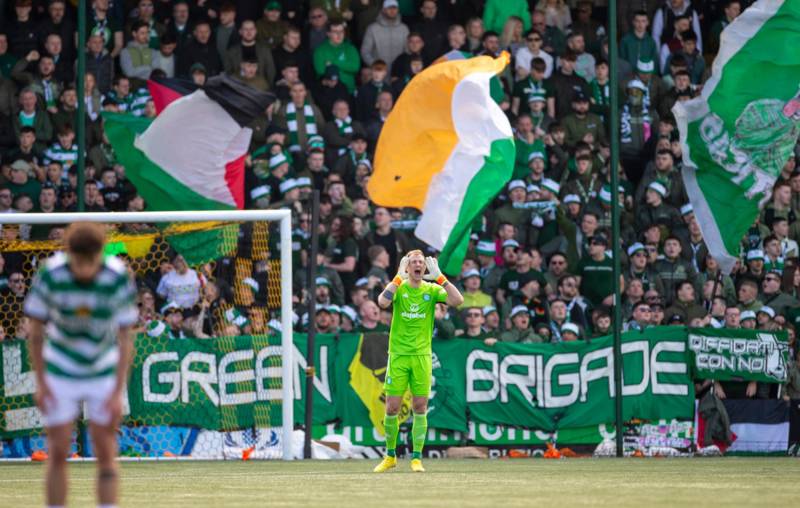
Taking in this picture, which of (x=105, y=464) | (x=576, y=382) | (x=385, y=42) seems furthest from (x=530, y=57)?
(x=105, y=464)

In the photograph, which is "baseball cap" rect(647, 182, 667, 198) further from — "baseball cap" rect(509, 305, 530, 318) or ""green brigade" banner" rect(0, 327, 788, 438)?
"baseball cap" rect(509, 305, 530, 318)

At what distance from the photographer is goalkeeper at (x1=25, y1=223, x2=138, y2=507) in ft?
25.1

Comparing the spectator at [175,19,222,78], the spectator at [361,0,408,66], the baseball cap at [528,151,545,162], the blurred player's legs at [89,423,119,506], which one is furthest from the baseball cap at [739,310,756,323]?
the blurred player's legs at [89,423,119,506]

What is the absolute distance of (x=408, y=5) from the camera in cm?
2330

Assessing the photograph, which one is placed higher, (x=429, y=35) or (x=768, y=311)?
(x=429, y=35)

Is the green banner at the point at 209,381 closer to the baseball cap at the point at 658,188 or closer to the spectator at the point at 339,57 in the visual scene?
the spectator at the point at 339,57

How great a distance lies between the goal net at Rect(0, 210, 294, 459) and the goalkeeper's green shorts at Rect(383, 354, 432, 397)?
2734mm

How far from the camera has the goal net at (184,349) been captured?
685 inches

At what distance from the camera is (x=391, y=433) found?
15078mm

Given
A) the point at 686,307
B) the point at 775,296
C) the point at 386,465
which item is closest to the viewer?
the point at 386,465

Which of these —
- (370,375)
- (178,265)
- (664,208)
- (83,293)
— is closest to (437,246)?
(370,375)

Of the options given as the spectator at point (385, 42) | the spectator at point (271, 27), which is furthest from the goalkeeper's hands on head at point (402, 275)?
the spectator at point (271, 27)

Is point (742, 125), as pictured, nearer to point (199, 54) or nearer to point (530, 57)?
point (530, 57)

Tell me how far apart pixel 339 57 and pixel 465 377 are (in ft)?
19.0
